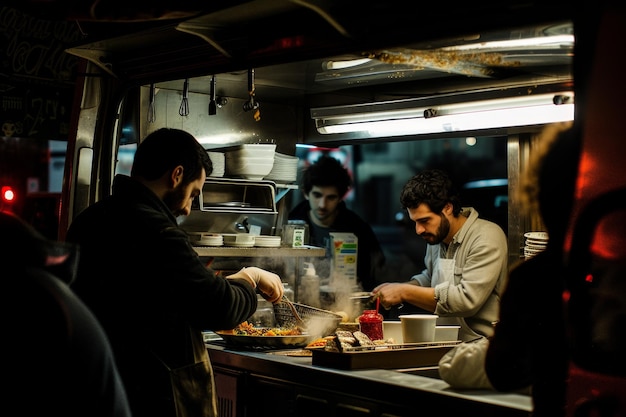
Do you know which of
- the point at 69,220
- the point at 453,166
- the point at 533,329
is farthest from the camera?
the point at 453,166

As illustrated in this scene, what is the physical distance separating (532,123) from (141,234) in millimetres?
2560

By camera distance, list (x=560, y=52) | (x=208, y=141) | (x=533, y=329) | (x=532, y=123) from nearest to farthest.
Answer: (x=533, y=329) → (x=560, y=52) → (x=532, y=123) → (x=208, y=141)

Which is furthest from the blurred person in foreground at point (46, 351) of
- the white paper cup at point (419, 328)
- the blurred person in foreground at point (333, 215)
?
the blurred person in foreground at point (333, 215)

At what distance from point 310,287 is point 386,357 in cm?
183

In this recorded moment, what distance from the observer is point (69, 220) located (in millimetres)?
5410

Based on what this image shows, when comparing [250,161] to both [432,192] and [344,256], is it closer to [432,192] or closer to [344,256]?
[432,192]

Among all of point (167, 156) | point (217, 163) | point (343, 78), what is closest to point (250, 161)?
point (217, 163)

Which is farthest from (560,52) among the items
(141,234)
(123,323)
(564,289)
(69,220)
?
(69,220)

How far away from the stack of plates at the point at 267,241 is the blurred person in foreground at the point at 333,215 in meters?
1.44

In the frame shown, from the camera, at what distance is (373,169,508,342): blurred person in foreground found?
528 cm

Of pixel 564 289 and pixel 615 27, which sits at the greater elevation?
pixel 615 27

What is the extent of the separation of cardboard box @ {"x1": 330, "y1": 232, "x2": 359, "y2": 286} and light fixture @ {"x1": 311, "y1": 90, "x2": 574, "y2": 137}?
114 centimetres

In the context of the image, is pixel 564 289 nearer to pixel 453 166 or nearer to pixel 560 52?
pixel 560 52

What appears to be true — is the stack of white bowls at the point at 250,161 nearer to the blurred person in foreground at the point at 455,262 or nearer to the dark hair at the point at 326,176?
the blurred person in foreground at the point at 455,262
